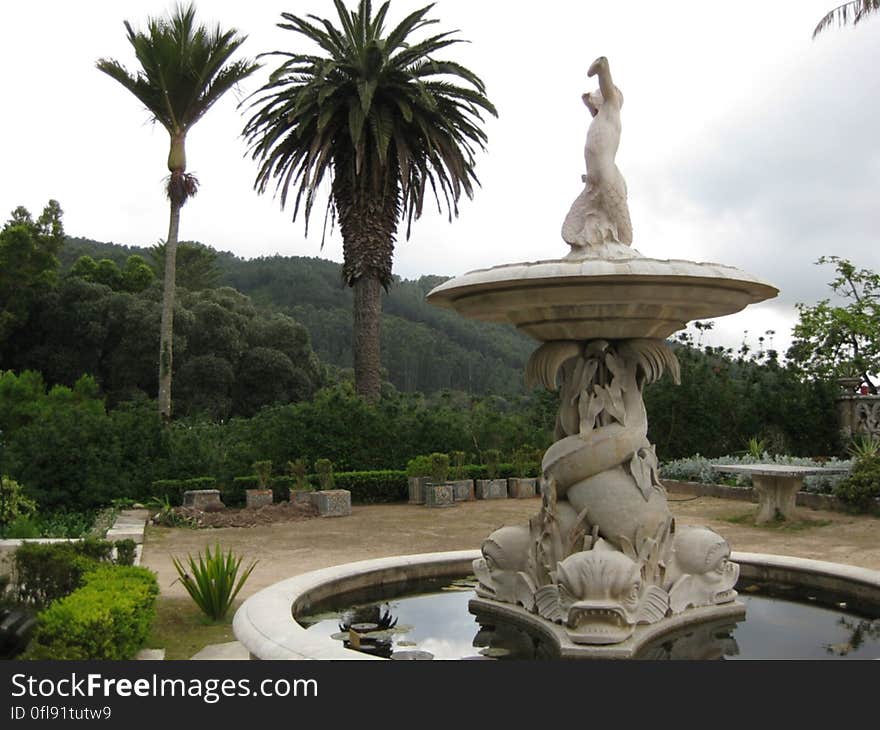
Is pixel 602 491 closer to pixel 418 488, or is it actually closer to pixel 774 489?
pixel 774 489

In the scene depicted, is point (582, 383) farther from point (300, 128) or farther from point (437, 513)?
point (300, 128)

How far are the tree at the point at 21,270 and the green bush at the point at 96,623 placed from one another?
1011 inches

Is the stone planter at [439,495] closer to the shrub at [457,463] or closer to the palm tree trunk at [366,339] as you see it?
the shrub at [457,463]

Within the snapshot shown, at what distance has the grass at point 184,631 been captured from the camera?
18.0ft

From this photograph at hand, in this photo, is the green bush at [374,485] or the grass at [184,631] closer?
the grass at [184,631]

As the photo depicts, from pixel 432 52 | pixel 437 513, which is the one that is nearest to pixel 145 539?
pixel 437 513

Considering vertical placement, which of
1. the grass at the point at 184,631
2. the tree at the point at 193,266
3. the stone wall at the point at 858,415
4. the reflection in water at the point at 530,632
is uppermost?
the tree at the point at 193,266

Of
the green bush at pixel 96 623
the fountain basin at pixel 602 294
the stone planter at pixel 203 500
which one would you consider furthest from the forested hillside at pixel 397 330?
the green bush at pixel 96 623

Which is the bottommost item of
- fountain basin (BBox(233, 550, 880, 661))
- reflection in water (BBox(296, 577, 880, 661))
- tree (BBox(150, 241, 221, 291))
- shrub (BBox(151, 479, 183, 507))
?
reflection in water (BBox(296, 577, 880, 661))

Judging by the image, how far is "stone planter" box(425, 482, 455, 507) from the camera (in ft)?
48.8

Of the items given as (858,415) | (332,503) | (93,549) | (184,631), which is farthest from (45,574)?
(858,415)

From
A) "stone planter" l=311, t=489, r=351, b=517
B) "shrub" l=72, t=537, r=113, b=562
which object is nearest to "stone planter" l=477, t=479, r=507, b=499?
"stone planter" l=311, t=489, r=351, b=517

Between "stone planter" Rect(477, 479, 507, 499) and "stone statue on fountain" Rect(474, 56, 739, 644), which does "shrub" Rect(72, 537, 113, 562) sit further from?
"stone planter" Rect(477, 479, 507, 499)

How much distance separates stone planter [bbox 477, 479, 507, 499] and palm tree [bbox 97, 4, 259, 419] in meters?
7.53
